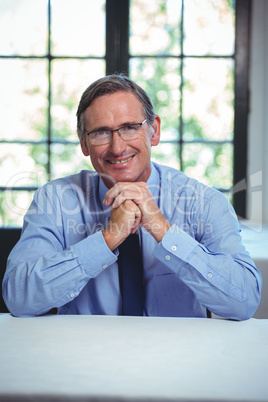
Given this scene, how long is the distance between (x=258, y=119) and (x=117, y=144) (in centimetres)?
144


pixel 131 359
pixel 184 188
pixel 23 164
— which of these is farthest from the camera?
pixel 23 164

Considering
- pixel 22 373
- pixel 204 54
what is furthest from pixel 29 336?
pixel 204 54

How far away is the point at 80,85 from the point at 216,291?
73.6 inches

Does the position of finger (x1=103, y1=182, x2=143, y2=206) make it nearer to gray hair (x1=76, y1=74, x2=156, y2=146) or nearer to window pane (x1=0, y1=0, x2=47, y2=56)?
gray hair (x1=76, y1=74, x2=156, y2=146)

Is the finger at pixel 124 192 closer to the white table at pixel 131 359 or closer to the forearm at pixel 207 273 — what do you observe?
the forearm at pixel 207 273

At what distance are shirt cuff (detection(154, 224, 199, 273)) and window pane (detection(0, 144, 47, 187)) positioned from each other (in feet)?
5.42

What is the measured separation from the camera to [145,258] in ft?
5.17

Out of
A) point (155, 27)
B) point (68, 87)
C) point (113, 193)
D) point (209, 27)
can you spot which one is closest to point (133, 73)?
point (155, 27)

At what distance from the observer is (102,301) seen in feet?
5.02

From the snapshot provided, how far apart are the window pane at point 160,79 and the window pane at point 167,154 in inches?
4.9

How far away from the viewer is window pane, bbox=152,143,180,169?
9.23ft

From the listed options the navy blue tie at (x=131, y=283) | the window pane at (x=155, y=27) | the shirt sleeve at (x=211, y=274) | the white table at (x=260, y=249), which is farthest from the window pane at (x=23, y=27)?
the shirt sleeve at (x=211, y=274)

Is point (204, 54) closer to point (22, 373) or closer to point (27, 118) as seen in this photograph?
point (27, 118)

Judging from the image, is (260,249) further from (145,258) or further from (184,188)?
(145,258)
